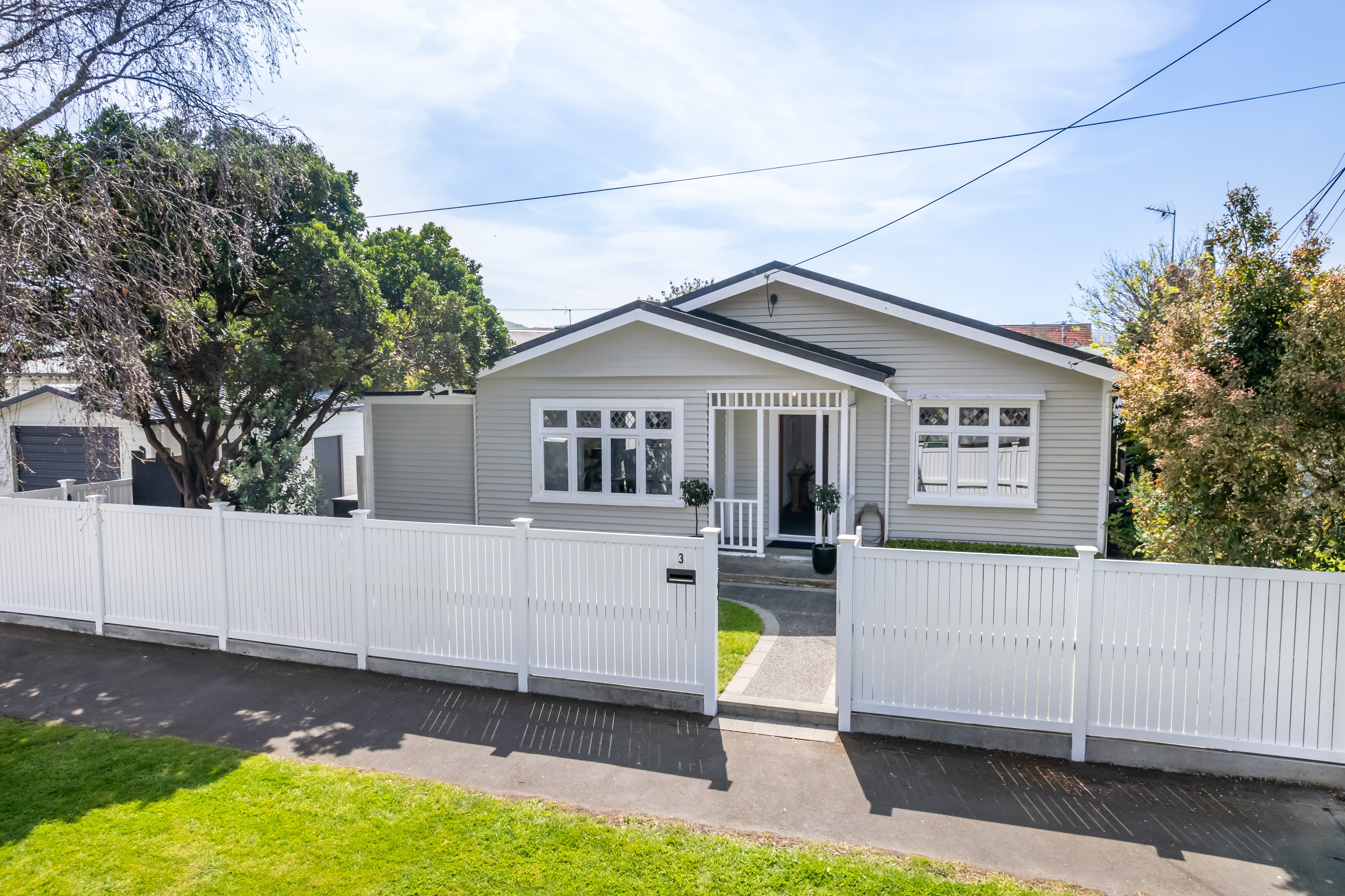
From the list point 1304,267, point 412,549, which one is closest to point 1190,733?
point 1304,267

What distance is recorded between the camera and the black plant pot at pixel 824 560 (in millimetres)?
10344

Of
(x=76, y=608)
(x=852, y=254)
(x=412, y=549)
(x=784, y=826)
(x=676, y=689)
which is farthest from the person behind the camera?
(x=852, y=254)

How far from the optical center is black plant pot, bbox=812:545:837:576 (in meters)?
10.3

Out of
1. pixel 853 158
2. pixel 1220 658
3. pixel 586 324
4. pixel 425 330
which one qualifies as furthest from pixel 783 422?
pixel 1220 658

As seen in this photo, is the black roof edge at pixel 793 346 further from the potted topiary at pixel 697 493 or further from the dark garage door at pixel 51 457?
the dark garage door at pixel 51 457

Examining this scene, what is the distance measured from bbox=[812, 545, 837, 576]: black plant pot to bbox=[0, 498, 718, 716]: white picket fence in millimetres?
4424

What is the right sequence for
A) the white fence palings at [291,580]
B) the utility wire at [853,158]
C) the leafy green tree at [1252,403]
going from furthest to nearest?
the utility wire at [853,158] < the white fence palings at [291,580] < the leafy green tree at [1252,403]

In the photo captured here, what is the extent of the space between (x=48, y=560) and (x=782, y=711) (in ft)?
27.0

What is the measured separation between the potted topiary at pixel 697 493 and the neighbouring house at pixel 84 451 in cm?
618

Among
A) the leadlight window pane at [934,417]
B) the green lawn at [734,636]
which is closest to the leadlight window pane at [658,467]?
the green lawn at [734,636]

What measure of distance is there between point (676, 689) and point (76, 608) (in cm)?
694

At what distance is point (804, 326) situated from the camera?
42.0ft

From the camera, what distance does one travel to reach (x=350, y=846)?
4184 mm

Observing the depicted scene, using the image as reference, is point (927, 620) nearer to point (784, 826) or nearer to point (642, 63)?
point (784, 826)
